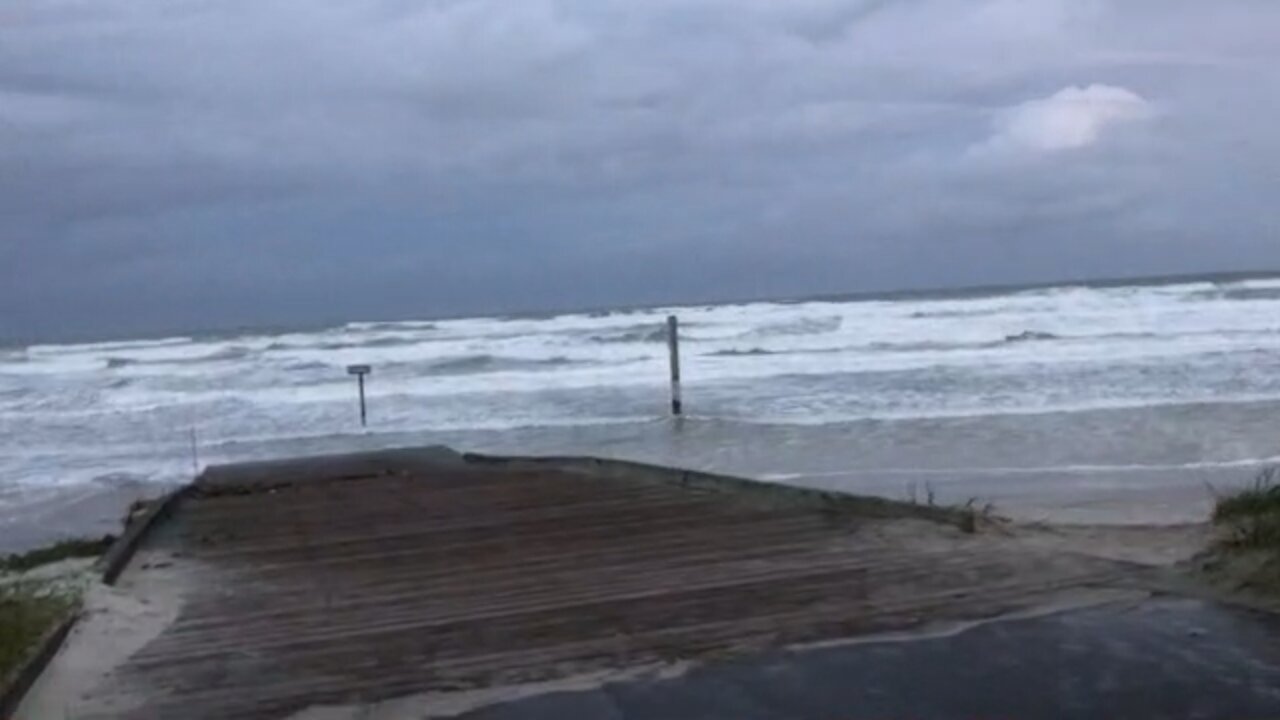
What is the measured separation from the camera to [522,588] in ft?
21.7

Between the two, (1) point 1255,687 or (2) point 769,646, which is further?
(2) point 769,646

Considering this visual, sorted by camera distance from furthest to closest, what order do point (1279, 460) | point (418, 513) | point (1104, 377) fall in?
point (1104, 377)
point (1279, 460)
point (418, 513)

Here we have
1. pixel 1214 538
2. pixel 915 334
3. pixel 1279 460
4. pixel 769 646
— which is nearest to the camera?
pixel 769 646

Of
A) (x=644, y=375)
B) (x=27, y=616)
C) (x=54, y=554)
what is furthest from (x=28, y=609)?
(x=644, y=375)

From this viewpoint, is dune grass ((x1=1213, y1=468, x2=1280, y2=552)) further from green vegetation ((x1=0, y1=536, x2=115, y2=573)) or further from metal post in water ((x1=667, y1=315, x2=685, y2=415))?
metal post in water ((x1=667, y1=315, x2=685, y2=415))

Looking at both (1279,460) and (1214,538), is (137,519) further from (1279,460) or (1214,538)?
(1279,460)

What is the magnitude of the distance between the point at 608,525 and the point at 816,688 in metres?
3.92

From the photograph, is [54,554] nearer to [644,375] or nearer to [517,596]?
[517,596]

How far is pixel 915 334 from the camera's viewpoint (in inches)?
1620

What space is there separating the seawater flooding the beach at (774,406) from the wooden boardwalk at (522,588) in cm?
339

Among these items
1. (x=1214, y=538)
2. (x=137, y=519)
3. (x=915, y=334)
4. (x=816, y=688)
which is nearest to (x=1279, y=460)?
(x=1214, y=538)

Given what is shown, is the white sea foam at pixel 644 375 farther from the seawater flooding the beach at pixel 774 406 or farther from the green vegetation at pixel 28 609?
the green vegetation at pixel 28 609

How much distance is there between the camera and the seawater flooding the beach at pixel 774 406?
1526cm

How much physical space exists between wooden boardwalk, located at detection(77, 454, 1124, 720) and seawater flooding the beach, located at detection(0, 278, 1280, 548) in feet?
11.1
